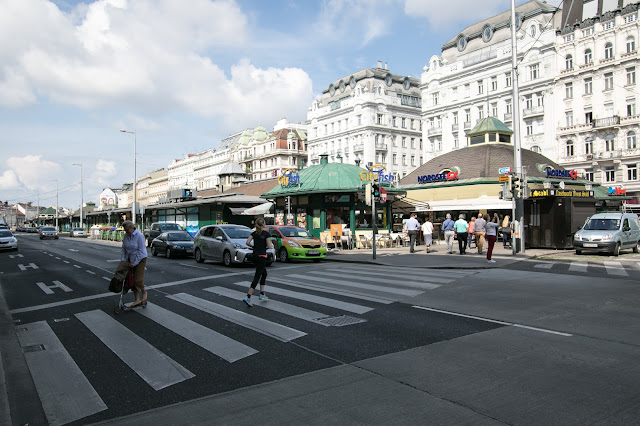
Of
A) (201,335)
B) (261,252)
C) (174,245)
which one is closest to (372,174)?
(174,245)

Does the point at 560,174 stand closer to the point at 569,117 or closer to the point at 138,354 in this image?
the point at 569,117

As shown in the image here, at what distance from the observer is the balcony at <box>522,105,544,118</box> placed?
5261 cm

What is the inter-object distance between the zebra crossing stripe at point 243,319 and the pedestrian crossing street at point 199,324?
1cm

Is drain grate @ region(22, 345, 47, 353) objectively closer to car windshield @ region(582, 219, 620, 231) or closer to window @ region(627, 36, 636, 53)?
car windshield @ region(582, 219, 620, 231)

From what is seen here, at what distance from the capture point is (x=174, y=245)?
851 inches

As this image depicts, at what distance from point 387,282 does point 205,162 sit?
10165 centimetres

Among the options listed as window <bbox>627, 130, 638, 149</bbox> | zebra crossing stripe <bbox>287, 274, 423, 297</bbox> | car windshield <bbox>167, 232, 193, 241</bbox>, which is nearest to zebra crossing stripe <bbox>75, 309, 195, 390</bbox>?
zebra crossing stripe <bbox>287, 274, 423, 297</bbox>

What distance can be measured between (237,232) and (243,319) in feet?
33.9

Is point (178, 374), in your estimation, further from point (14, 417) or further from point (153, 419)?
point (14, 417)

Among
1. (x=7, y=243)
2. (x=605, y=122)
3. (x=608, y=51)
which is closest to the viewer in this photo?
(x=7, y=243)

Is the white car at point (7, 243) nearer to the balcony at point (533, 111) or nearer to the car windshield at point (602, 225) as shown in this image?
the car windshield at point (602, 225)

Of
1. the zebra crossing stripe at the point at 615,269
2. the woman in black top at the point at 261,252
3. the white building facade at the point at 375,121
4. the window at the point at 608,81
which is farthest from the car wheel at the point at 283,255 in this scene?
the white building facade at the point at 375,121

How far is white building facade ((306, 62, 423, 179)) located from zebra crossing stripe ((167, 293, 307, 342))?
63.3 meters

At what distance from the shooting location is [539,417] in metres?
4.05
